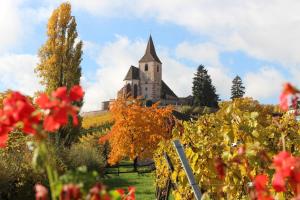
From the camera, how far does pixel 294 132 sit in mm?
5508

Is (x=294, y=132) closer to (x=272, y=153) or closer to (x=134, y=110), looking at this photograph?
(x=272, y=153)

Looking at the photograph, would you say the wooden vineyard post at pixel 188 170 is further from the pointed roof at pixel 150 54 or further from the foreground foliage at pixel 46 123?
the pointed roof at pixel 150 54

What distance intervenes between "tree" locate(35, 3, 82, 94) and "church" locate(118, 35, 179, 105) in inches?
2115

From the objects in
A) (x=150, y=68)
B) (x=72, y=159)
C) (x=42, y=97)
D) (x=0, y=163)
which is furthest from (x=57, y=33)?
(x=150, y=68)

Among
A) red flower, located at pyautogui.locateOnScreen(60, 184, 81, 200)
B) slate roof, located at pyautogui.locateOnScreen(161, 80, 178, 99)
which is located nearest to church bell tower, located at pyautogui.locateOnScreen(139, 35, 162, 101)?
slate roof, located at pyautogui.locateOnScreen(161, 80, 178, 99)

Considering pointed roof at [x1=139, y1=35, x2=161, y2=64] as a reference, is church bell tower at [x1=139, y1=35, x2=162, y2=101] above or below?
below

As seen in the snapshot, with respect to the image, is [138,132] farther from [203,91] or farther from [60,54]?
[203,91]

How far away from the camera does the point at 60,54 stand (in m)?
33.0

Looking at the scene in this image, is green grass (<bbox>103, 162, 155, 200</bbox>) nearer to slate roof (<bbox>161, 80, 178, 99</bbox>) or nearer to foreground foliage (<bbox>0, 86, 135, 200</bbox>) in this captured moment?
foreground foliage (<bbox>0, 86, 135, 200</bbox>)

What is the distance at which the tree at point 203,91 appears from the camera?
232ft

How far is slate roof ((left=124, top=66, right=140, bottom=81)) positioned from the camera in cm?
8919

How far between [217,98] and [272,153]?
69283 mm

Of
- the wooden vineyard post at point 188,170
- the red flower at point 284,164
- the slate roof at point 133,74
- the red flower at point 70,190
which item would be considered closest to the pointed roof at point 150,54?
the slate roof at point 133,74

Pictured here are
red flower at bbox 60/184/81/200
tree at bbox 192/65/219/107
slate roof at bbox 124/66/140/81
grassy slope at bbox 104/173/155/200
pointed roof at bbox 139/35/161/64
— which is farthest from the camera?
pointed roof at bbox 139/35/161/64
